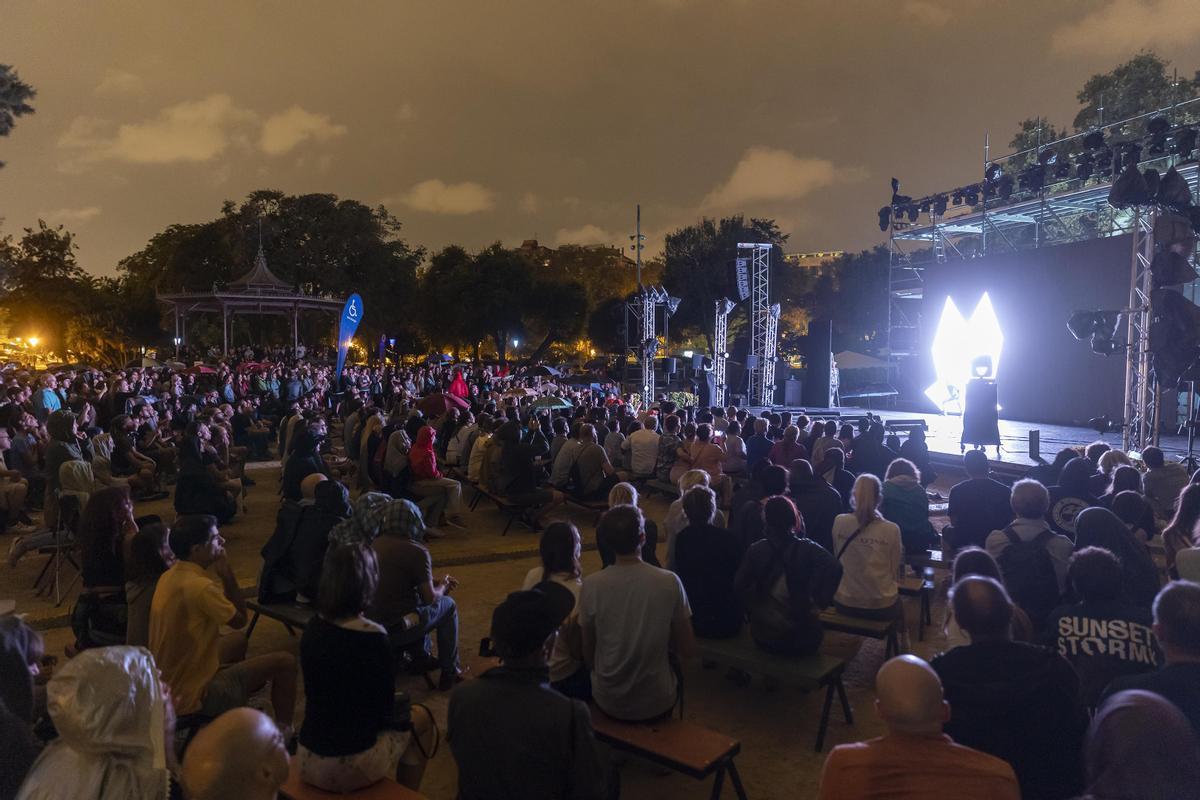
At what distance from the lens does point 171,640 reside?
10.8 feet

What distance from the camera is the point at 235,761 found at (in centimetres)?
170

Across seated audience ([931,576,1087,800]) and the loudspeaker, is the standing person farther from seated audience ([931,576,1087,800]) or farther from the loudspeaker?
the loudspeaker

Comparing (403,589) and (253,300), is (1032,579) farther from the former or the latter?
(253,300)

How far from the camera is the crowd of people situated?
200 centimetres

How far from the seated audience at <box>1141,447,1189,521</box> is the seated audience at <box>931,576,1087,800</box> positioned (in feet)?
16.1

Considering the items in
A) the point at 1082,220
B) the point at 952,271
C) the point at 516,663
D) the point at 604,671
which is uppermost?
the point at 1082,220

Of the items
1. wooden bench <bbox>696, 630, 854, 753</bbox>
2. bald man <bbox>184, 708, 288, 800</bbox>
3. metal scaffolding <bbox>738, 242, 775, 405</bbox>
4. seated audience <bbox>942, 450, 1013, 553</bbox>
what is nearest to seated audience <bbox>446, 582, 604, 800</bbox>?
bald man <bbox>184, 708, 288, 800</bbox>

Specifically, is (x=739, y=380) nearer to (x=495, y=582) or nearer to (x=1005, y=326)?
(x=1005, y=326)

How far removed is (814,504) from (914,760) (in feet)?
12.9

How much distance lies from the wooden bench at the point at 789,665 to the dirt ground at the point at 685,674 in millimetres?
170

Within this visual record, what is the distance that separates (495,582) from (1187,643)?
534 cm

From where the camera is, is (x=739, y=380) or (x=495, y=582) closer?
(x=495, y=582)

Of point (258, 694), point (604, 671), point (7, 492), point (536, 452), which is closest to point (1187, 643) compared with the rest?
point (604, 671)

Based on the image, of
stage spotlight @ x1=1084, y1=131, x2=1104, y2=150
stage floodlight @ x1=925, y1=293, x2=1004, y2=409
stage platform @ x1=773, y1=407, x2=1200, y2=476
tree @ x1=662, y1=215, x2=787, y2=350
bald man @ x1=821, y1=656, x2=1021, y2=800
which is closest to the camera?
bald man @ x1=821, y1=656, x2=1021, y2=800
